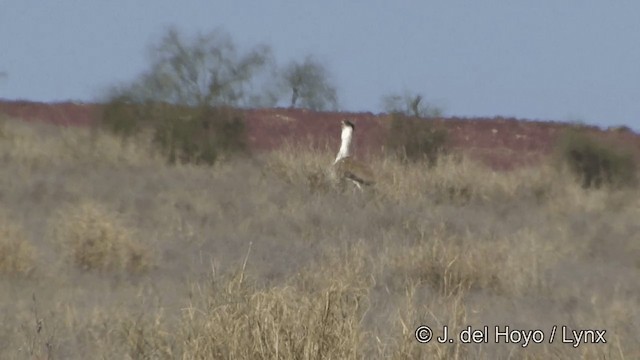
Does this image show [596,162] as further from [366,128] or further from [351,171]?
[366,128]

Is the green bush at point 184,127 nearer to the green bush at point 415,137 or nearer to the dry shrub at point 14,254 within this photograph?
the green bush at point 415,137

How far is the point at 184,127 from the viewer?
22781 millimetres

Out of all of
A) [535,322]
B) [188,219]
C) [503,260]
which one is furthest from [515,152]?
[535,322]

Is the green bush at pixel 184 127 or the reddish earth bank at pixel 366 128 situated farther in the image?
the reddish earth bank at pixel 366 128

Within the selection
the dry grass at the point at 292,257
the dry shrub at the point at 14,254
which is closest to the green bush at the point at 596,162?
the dry grass at the point at 292,257

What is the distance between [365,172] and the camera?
17.4 meters

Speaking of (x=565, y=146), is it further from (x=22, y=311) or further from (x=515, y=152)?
(x=22, y=311)

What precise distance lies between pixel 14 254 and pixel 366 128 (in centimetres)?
2335

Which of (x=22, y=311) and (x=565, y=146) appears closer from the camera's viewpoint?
(x=22, y=311)

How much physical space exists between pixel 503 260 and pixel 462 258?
63cm

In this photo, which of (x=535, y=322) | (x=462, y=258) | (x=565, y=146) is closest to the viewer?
(x=535, y=322)

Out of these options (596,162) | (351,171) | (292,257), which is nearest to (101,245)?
(292,257)

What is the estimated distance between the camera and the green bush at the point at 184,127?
22.4 meters

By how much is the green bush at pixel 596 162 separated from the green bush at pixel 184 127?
17.9 ft
